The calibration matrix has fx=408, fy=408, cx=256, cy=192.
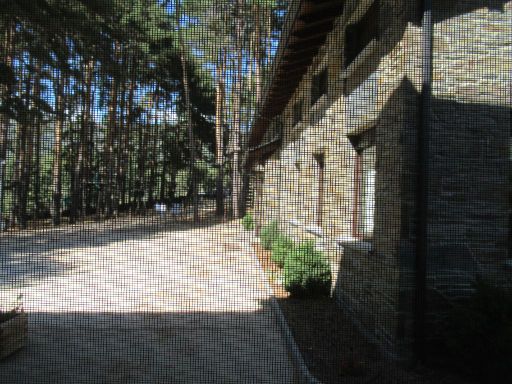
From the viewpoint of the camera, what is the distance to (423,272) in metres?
1.81

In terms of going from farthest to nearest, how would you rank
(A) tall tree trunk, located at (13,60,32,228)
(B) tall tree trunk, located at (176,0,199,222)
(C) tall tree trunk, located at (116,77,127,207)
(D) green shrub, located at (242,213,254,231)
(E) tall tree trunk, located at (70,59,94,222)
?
(D) green shrub, located at (242,213,254,231) → (B) tall tree trunk, located at (176,0,199,222) → (C) tall tree trunk, located at (116,77,127,207) → (E) tall tree trunk, located at (70,59,94,222) → (A) tall tree trunk, located at (13,60,32,228)

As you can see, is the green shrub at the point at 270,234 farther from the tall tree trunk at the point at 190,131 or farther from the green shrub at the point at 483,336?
the green shrub at the point at 483,336

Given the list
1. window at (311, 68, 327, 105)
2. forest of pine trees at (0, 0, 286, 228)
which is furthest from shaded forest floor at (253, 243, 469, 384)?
window at (311, 68, 327, 105)

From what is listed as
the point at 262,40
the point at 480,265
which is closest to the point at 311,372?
the point at 480,265

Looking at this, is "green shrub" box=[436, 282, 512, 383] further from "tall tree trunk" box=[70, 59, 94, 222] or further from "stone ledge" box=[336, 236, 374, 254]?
"tall tree trunk" box=[70, 59, 94, 222]

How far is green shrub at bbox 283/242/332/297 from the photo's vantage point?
299 centimetres

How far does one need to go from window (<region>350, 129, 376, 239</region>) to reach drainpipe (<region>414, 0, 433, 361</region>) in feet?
1.29

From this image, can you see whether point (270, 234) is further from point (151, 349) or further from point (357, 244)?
point (151, 349)

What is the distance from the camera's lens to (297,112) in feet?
13.7

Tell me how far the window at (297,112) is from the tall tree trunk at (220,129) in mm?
741

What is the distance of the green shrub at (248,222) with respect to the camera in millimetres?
6837

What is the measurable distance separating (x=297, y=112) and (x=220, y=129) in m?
0.81

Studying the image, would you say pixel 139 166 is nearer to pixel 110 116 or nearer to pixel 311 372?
pixel 110 116

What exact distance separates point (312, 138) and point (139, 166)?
1.48 meters
